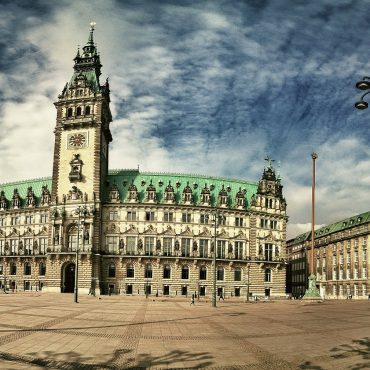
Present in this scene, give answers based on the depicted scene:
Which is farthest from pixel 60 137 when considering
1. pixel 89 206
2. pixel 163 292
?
pixel 163 292

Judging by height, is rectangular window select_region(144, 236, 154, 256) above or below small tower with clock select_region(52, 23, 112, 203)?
below

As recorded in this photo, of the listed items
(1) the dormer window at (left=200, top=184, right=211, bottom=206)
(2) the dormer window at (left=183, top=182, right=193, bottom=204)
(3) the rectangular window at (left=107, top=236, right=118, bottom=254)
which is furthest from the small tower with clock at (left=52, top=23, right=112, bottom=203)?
(1) the dormer window at (left=200, top=184, right=211, bottom=206)

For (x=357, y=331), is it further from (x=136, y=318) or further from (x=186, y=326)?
(x=136, y=318)

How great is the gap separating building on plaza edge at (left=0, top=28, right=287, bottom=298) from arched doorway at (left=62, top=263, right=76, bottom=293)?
0.22 m

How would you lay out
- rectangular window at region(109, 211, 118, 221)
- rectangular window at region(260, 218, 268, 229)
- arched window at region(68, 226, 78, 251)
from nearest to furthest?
arched window at region(68, 226, 78, 251)
rectangular window at region(109, 211, 118, 221)
rectangular window at region(260, 218, 268, 229)

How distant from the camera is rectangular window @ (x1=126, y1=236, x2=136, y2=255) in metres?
91.4

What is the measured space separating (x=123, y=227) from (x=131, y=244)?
3.88 metres

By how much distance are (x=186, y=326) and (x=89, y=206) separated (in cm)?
6266

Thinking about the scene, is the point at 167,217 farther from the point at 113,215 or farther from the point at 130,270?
the point at 130,270

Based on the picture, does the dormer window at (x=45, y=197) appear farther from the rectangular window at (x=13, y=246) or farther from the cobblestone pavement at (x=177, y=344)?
the cobblestone pavement at (x=177, y=344)

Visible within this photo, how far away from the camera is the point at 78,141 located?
9338 cm

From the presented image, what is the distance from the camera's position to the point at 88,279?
86.2 metres

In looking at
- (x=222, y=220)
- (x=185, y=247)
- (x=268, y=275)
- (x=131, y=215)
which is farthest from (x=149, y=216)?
(x=268, y=275)

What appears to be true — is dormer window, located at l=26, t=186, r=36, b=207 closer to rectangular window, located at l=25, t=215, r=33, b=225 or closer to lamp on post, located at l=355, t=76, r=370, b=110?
rectangular window, located at l=25, t=215, r=33, b=225
